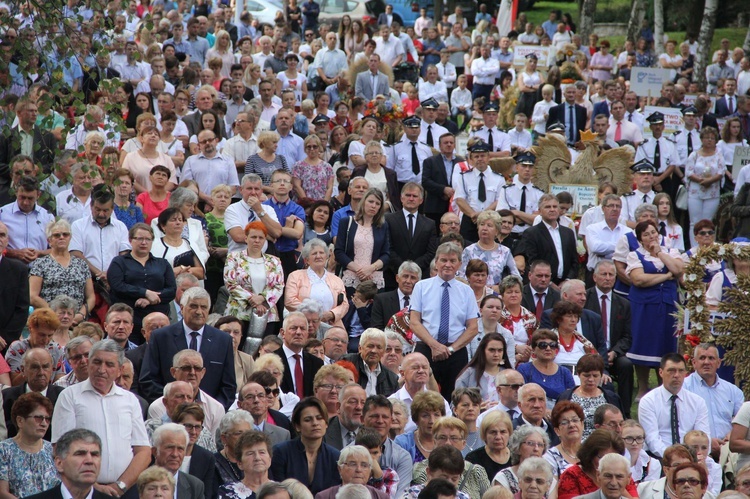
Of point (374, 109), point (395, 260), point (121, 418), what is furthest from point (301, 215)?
point (121, 418)

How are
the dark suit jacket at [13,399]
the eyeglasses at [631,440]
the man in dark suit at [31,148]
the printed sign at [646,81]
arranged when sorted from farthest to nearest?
the printed sign at [646,81], the man in dark suit at [31,148], the eyeglasses at [631,440], the dark suit jacket at [13,399]

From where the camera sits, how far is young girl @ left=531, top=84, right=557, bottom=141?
1989cm

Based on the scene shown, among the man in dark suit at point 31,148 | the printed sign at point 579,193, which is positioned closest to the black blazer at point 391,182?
the printed sign at point 579,193

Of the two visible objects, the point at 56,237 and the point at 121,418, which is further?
the point at 56,237

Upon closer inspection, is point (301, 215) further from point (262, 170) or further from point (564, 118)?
point (564, 118)

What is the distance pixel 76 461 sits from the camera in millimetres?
7117

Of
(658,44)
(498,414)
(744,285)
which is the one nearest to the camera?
(498,414)

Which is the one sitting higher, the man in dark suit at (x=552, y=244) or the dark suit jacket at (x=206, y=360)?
the dark suit jacket at (x=206, y=360)

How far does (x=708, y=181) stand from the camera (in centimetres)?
1744

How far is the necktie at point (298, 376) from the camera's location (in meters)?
10.5

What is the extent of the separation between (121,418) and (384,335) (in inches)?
129

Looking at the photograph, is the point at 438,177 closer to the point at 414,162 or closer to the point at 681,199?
the point at 414,162

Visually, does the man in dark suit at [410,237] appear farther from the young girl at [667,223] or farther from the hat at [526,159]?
the young girl at [667,223]

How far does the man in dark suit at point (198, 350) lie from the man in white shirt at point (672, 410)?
3678 millimetres
